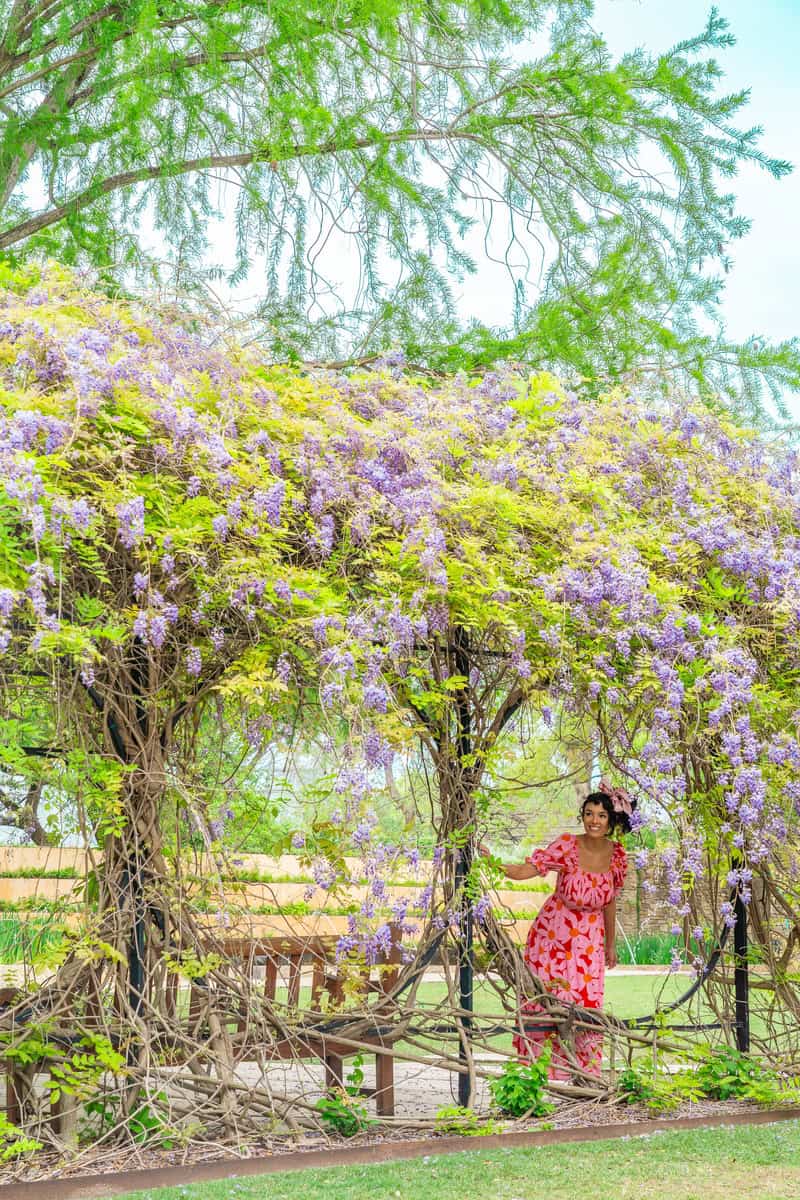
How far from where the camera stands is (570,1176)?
158 inches

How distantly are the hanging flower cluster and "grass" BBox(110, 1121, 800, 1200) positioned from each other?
2.74 feet

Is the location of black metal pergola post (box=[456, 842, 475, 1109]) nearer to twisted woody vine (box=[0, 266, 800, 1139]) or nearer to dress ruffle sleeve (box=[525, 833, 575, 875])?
twisted woody vine (box=[0, 266, 800, 1139])

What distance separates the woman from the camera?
532 cm

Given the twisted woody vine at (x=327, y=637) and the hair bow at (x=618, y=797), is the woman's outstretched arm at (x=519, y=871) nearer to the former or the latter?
the twisted woody vine at (x=327, y=637)

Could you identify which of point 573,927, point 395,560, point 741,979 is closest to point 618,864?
point 573,927

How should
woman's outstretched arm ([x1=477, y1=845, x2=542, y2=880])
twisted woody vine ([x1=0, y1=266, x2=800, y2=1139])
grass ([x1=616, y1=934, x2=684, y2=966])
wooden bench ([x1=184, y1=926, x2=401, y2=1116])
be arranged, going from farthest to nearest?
1. grass ([x1=616, y1=934, x2=684, y2=966])
2. woman's outstretched arm ([x1=477, y1=845, x2=542, y2=880])
3. wooden bench ([x1=184, y1=926, x2=401, y2=1116])
4. twisted woody vine ([x1=0, y1=266, x2=800, y2=1139])

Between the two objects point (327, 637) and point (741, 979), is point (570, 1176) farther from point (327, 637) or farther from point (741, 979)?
point (327, 637)

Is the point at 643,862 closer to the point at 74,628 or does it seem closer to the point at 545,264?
the point at 74,628

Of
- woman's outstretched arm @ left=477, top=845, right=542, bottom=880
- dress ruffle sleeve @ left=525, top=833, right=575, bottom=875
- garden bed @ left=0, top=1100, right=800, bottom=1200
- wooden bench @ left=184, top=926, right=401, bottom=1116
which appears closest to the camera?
garden bed @ left=0, top=1100, right=800, bottom=1200

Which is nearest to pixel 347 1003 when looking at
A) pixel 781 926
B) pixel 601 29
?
pixel 781 926

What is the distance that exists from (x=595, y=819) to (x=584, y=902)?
0.37 meters

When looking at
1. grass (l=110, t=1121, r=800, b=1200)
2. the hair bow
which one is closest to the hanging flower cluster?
the hair bow

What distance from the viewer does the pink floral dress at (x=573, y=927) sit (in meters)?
5.31

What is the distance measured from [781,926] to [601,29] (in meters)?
7.08
